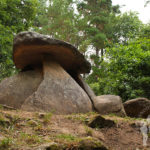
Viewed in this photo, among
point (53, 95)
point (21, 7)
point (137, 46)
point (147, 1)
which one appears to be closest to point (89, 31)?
point (21, 7)

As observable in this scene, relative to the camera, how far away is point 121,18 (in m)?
21.3

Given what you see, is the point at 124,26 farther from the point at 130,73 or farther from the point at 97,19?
the point at 130,73

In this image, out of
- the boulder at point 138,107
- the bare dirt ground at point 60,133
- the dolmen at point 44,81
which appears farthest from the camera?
the boulder at point 138,107

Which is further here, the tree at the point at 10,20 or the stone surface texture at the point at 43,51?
the tree at the point at 10,20

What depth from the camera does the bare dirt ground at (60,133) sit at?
2.41 metres

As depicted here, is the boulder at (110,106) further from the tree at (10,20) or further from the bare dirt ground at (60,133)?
the tree at (10,20)

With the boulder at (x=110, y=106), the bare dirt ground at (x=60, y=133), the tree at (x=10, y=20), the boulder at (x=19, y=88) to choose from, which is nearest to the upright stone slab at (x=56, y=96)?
the boulder at (x=110, y=106)

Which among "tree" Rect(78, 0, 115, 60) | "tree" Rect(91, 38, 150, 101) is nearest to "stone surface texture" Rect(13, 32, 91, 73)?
"tree" Rect(91, 38, 150, 101)

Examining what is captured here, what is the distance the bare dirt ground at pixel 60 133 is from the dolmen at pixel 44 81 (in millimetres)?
1215

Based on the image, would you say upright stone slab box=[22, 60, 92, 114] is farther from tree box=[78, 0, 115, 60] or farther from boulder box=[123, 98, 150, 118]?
tree box=[78, 0, 115, 60]

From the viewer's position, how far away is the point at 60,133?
2988 millimetres

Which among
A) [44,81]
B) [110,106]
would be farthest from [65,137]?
[110,106]

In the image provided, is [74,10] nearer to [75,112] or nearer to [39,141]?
[75,112]

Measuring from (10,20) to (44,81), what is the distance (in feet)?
19.3
